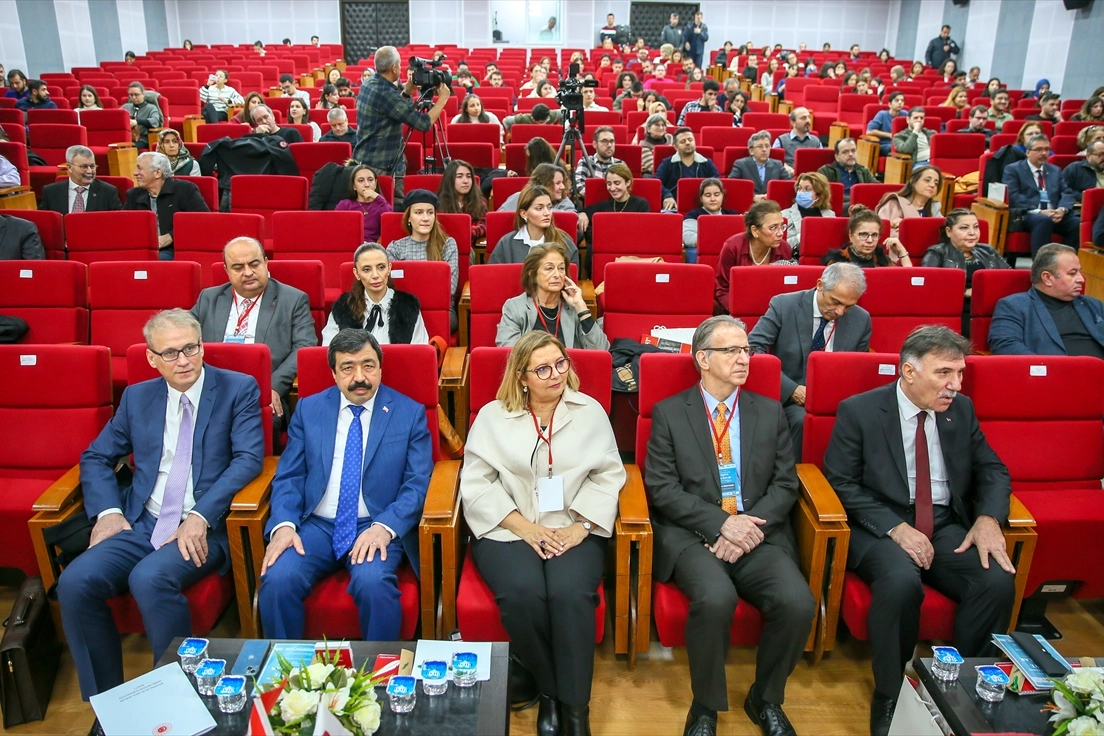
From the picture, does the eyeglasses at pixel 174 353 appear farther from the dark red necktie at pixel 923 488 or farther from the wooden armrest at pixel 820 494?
the dark red necktie at pixel 923 488

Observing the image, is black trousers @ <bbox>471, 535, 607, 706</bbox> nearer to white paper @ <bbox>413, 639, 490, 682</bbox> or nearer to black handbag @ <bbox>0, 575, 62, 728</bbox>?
white paper @ <bbox>413, 639, 490, 682</bbox>

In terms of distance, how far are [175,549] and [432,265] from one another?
144cm

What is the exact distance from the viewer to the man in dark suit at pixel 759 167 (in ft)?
17.0

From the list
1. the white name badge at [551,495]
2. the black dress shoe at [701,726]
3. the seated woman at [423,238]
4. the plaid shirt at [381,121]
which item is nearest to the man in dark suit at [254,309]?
the seated woman at [423,238]

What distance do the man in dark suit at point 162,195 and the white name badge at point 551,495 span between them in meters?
3.00

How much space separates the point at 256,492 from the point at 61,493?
50cm

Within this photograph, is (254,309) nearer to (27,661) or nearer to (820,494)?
(27,661)

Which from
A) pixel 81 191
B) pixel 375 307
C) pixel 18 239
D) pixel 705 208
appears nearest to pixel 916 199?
pixel 705 208

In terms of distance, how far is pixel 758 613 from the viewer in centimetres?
194

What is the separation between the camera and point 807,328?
2.75 metres

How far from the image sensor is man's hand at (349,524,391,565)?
6.37ft

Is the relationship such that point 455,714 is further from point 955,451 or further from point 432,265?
point 432,265

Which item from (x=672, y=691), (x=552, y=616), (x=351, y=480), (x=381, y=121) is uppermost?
(x=381, y=121)

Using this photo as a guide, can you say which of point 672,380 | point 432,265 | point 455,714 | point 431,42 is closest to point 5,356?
point 432,265
